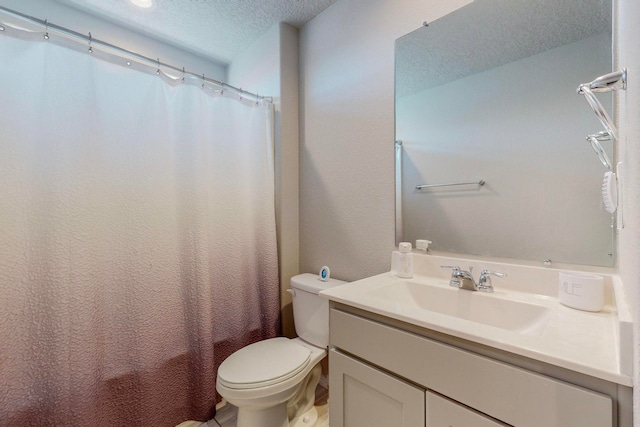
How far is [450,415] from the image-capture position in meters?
0.73

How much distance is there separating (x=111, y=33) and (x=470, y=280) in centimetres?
258

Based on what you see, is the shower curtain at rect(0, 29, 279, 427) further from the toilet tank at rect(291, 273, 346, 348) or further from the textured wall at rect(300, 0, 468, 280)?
the textured wall at rect(300, 0, 468, 280)

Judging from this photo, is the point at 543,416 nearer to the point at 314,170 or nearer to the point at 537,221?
the point at 537,221

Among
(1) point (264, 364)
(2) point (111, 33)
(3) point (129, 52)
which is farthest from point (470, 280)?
(2) point (111, 33)

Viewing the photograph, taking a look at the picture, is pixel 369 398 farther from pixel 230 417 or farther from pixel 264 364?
pixel 230 417

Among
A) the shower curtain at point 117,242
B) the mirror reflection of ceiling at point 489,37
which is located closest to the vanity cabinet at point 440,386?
the shower curtain at point 117,242

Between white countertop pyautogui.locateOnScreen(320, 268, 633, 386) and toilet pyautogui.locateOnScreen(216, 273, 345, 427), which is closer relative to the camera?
white countertop pyautogui.locateOnScreen(320, 268, 633, 386)

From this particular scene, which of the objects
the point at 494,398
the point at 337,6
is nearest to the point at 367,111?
the point at 337,6

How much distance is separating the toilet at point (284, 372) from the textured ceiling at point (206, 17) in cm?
169

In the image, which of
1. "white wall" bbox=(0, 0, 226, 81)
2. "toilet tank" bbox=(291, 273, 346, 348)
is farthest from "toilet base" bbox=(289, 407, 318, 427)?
"white wall" bbox=(0, 0, 226, 81)

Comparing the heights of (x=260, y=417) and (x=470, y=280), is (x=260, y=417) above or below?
below

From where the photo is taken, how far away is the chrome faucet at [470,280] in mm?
1039

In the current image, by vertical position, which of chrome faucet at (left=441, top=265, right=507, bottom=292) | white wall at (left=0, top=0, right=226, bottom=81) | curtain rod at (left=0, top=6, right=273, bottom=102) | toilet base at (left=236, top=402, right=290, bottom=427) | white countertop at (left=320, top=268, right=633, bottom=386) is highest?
white wall at (left=0, top=0, right=226, bottom=81)

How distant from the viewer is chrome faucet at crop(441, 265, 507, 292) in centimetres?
104
